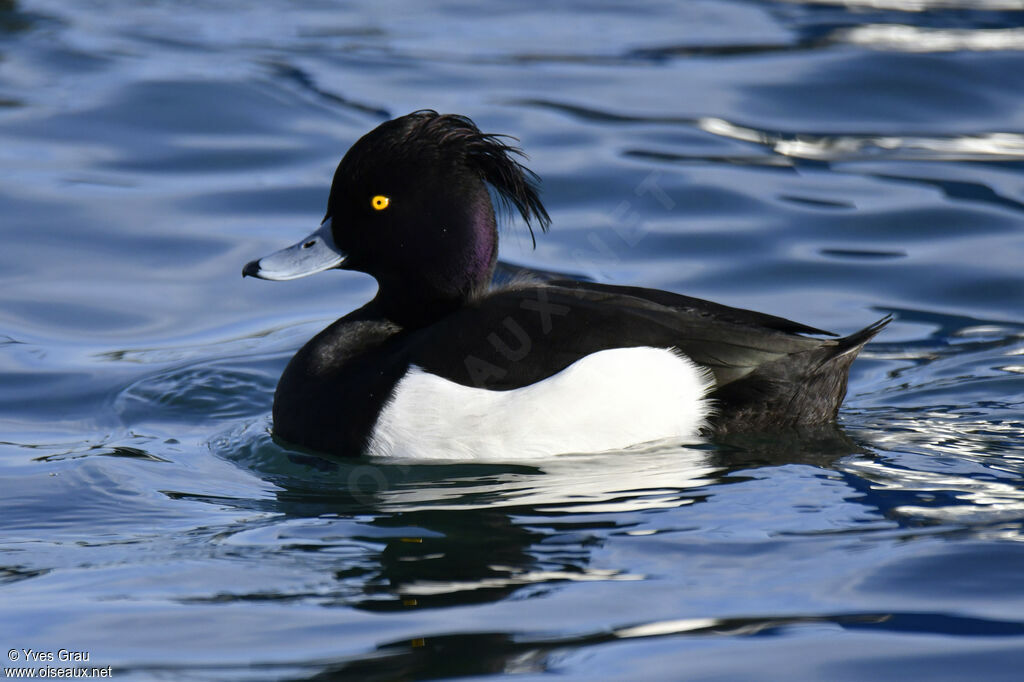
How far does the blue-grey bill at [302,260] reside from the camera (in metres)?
4.97

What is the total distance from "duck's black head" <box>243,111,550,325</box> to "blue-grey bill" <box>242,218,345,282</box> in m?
0.04

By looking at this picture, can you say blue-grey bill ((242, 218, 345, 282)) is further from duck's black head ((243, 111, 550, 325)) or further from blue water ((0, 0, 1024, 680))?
blue water ((0, 0, 1024, 680))

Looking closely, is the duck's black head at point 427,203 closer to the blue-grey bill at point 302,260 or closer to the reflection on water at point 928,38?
the blue-grey bill at point 302,260

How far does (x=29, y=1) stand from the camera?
11945mm

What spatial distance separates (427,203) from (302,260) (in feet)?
1.78

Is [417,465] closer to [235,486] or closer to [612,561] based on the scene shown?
[235,486]

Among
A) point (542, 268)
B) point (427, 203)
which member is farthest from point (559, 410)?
point (542, 268)

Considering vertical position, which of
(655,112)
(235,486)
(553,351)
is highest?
(655,112)

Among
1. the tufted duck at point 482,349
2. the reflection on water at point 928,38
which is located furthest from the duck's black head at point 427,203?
the reflection on water at point 928,38

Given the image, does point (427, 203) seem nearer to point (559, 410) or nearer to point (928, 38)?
point (559, 410)

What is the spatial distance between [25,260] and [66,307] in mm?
696

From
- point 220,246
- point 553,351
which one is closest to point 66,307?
point 220,246

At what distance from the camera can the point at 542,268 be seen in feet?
23.2

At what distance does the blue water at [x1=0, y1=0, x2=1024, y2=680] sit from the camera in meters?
3.35
